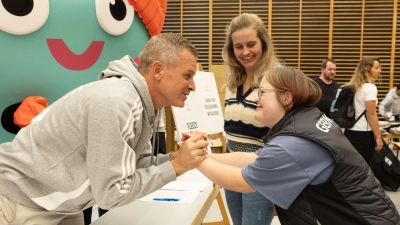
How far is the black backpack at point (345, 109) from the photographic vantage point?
3.87 m

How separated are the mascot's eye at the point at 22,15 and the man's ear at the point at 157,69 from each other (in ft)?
2.80

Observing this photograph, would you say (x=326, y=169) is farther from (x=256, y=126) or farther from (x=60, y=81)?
(x=60, y=81)

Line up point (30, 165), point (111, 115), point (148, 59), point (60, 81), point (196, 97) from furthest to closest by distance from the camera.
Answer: point (196, 97) → point (60, 81) → point (148, 59) → point (30, 165) → point (111, 115)

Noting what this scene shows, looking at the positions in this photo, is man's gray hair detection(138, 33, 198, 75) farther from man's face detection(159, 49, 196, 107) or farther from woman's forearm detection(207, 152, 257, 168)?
woman's forearm detection(207, 152, 257, 168)

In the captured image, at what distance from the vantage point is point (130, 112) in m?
1.17

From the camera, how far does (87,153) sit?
45.5 inches

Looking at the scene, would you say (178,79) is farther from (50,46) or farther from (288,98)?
(50,46)

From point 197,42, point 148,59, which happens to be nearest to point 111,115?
point 148,59

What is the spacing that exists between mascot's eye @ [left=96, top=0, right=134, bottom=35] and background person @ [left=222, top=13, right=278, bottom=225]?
2.12ft

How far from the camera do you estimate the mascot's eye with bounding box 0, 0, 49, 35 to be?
5.67 feet

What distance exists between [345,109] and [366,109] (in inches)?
8.2

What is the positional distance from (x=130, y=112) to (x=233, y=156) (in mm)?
728

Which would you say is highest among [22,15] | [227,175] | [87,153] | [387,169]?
[22,15]

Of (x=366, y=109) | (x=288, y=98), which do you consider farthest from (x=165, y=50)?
(x=366, y=109)
